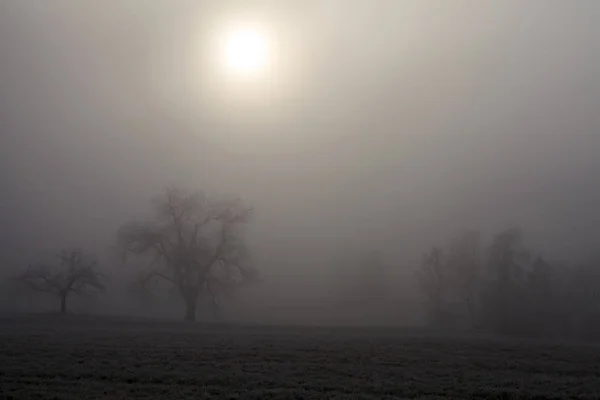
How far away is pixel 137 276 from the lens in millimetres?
52125

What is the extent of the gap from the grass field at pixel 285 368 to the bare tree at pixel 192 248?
19.4m

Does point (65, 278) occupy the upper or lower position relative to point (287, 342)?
upper

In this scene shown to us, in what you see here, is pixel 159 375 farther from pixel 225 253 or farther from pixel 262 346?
pixel 225 253

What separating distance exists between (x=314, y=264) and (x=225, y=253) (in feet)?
141

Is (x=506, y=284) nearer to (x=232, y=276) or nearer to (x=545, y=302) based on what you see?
(x=545, y=302)

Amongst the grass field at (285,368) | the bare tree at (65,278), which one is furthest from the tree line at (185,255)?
the grass field at (285,368)

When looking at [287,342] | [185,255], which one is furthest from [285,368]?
[185,255]

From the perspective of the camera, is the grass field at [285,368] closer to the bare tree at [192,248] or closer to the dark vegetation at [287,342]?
the dark vegetation at [287,342]

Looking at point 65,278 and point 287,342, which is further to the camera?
point 65,278

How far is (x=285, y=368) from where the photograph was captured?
23359 mm

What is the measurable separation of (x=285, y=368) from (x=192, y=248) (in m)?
31.7

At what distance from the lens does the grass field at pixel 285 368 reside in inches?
766

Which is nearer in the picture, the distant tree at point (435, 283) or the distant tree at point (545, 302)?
the distant tree at point (545, 302)

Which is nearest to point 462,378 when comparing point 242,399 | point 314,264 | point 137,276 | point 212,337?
point 242,399
